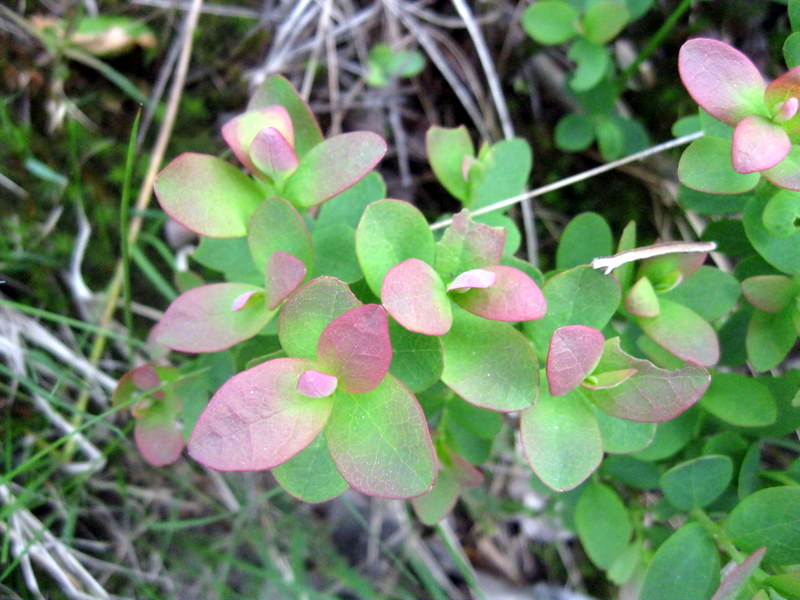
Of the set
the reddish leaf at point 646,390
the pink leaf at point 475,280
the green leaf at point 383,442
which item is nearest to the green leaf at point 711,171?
the reddish leaf at point 646,390

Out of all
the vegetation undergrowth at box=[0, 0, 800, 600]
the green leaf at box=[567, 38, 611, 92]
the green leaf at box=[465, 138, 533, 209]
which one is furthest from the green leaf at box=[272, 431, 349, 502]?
the green leaf at box=[567, 38, 611, 92]

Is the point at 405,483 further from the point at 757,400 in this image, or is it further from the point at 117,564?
the point at 117,564

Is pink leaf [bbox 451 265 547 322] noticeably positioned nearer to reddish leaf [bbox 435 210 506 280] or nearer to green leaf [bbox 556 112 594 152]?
reddish leaf [bbox 435 210 506 280]

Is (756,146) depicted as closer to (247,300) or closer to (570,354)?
(570,354)

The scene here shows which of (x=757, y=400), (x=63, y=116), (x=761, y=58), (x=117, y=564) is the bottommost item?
(x=117, y=564)

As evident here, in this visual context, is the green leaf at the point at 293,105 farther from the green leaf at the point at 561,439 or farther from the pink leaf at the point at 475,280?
the green leaf at the point at 561,439

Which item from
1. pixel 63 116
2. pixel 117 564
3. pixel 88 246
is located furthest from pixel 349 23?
pixel 117 564
